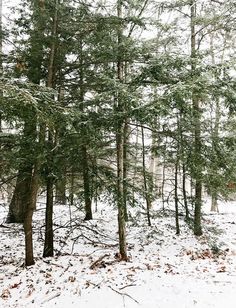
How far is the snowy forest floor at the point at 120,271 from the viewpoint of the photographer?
6656 millimetres

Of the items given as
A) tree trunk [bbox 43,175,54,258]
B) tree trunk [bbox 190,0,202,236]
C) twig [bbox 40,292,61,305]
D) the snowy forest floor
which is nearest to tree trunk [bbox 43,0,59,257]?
tree trunk [bbox 43,175,54,258]

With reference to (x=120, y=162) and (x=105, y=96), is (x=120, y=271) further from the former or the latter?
(x=105, y=96)

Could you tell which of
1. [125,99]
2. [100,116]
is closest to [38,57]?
[100,116]

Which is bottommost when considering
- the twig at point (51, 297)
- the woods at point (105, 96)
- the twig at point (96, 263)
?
the twig at point (51, 297)

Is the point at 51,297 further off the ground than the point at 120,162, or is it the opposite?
the point at 120,162

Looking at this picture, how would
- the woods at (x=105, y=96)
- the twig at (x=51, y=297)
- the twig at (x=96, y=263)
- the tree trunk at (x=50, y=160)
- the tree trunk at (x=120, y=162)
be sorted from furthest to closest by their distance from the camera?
the tree trunk at (x=50, y=160)
the twig at (x=96, y=263)
the tree trunk at (x=120, y=162)
the woods at (x=105, y=96)
the twig at (x=51, y=297)

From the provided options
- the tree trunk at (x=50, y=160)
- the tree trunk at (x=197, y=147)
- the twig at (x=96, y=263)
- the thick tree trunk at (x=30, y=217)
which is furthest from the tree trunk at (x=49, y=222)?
the tree trunk at (x=197, y=147)

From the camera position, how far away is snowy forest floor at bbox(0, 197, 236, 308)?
21.8 ft

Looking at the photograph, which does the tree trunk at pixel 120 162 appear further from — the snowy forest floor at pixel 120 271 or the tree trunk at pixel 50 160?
the tree trunk at pixel 50 160

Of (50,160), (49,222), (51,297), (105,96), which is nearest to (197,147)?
(105,96)

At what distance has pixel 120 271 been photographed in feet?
27.0

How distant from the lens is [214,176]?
9602mm

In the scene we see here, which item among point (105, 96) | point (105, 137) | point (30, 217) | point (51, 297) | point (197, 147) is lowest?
point (51, 297)

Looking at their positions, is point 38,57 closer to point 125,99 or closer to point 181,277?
point 125,99
